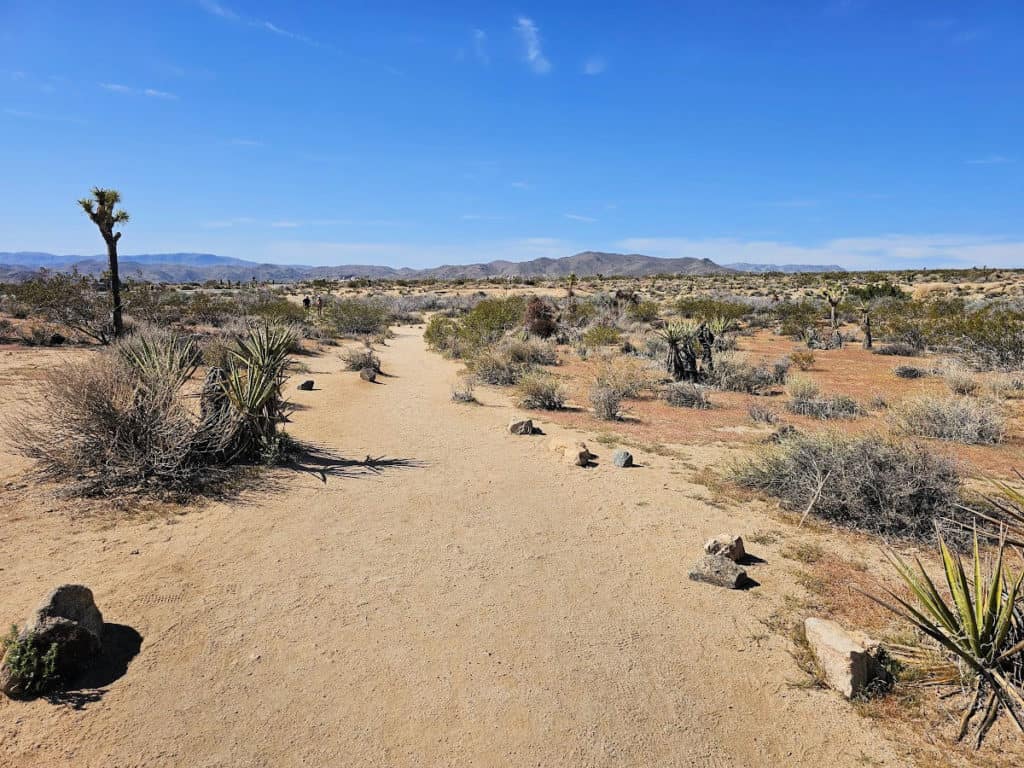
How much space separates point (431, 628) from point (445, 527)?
197 centimetres

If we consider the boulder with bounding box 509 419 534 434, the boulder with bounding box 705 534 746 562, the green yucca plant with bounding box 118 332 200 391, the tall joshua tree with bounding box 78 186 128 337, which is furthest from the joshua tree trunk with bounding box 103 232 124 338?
the boulder with bounding box 705 534 746 562

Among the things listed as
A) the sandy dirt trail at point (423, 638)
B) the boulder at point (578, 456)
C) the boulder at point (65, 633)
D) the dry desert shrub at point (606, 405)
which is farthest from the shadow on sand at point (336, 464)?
the dry desert shrub at point (606, 405)

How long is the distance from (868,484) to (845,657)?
132 inches

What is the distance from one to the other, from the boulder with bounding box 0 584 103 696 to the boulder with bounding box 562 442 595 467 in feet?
20.1

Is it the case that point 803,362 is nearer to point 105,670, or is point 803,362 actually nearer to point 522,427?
point 522,427

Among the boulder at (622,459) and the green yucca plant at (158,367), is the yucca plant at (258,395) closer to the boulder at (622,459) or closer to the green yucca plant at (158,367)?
the green yucca plant at (158,367)

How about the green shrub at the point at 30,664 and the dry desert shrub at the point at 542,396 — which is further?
the dry desert shrub at the point at 542,396

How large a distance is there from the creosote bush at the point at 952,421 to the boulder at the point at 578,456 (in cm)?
602

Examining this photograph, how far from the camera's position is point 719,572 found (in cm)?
523

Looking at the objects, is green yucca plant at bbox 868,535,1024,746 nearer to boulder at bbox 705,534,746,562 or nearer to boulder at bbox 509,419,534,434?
boulder at bbox 705,534,746,562

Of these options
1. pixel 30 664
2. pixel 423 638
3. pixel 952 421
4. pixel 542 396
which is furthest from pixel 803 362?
pixel 30 664

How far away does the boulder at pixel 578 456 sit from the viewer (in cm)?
874

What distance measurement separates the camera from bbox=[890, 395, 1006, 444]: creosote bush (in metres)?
9.73

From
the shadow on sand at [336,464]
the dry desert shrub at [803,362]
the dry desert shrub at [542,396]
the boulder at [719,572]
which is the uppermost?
the dry desert shrub at [803,362]
